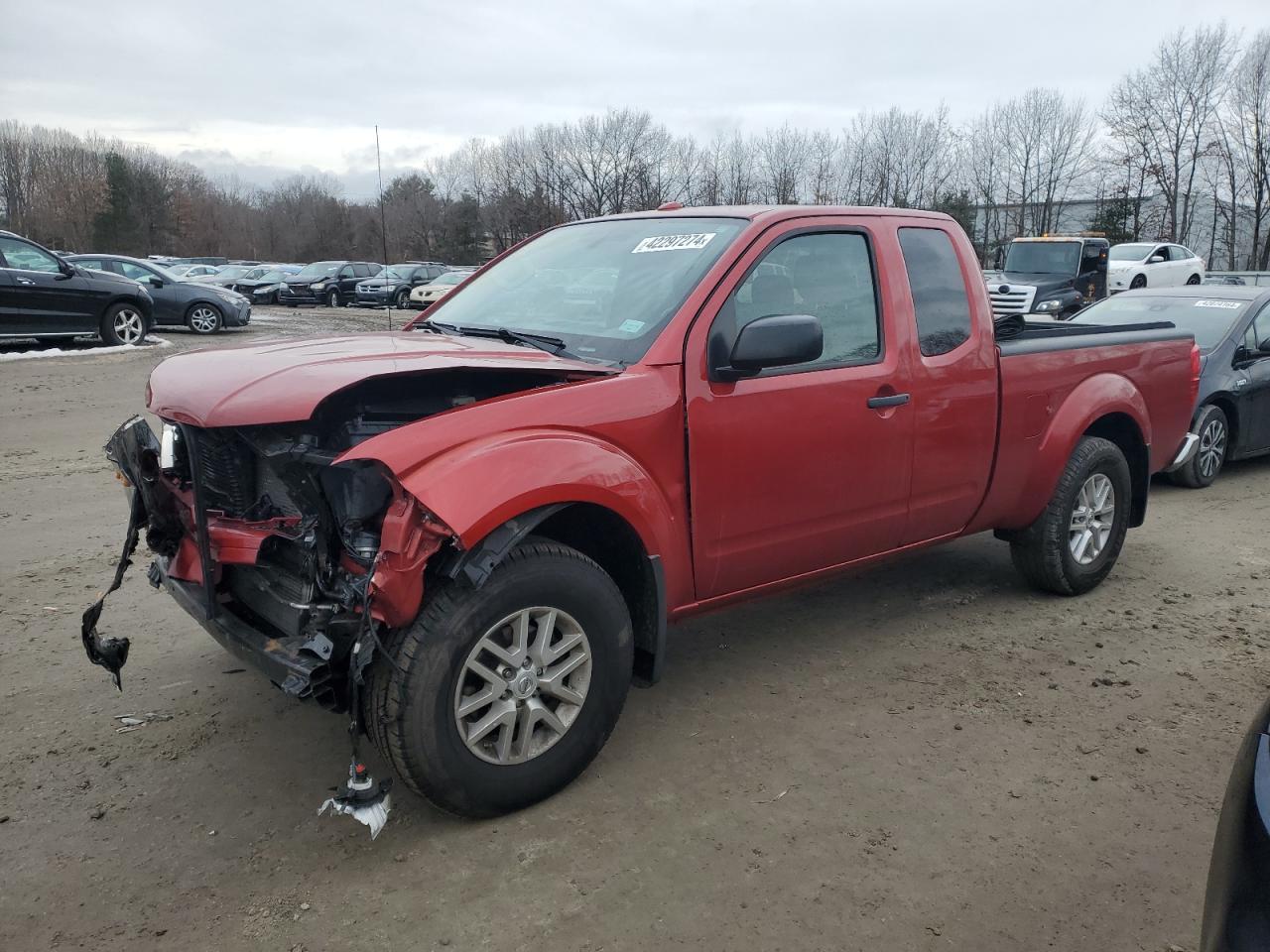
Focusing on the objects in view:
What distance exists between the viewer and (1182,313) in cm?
870

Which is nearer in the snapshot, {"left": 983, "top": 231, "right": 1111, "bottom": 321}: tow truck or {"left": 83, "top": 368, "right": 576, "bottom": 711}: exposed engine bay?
{"left": 83, "top": 368, "right": 576, "bottom": 711}: exposed engine bay

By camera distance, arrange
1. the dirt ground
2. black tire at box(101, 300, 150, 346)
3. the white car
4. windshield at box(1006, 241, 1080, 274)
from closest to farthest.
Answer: the dirt ground, black tire at box(101, 300, 150, 346), windshield at box(1006, 241, 1080, 274), the white car

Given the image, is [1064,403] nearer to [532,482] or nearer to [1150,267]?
[532,482]

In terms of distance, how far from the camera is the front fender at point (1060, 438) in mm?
4836

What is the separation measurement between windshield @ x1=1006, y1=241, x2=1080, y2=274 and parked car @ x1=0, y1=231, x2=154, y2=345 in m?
18.1

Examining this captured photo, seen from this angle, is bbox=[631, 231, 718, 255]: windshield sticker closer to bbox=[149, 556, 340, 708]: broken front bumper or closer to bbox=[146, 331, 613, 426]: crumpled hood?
bbox=[146, 331, 613, 426]: crumpled hood

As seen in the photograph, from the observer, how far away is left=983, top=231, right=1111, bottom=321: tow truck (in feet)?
67.9

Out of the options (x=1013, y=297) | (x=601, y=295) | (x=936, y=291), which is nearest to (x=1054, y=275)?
(x=1013, y=297)

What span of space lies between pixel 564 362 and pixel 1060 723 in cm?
238

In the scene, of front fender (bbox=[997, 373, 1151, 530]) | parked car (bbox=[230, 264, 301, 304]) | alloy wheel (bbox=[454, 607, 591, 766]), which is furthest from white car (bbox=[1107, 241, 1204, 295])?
alloy wheel (bbox=[454, 607, 591, 766])

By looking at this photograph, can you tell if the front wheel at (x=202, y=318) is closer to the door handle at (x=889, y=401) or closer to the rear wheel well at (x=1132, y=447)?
the rear wheel well at (x=1132, y=447)

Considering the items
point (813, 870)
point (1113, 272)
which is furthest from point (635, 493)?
point (1113, 272)

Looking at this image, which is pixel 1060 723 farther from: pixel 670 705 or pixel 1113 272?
pixel 1113 272

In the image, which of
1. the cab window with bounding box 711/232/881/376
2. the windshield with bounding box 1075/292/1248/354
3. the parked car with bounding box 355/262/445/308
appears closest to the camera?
the cab window with bounding box 711/232/881/376
